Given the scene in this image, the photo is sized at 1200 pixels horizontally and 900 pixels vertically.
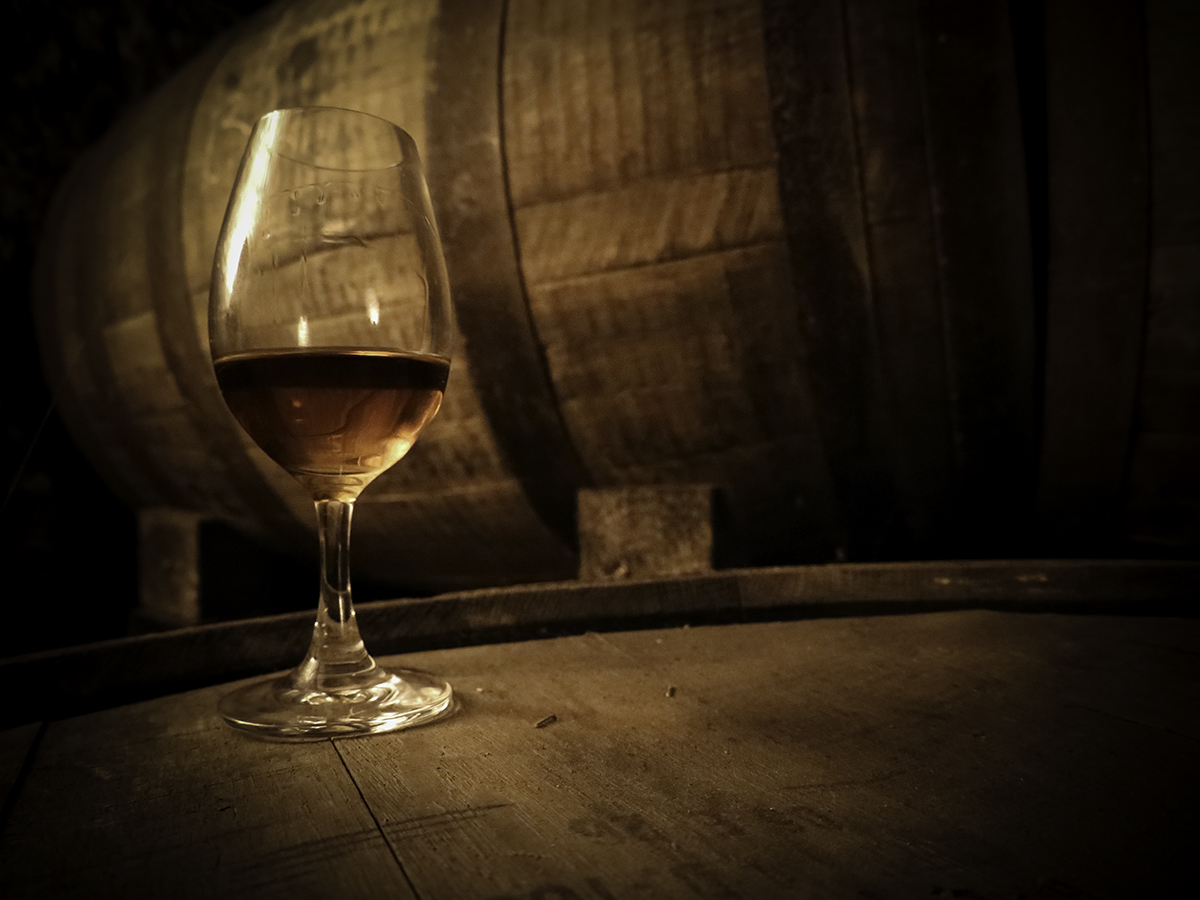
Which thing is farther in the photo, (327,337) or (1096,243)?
(1096,243)

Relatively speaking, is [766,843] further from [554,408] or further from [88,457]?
[88,457]

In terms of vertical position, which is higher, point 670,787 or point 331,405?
point 331,405

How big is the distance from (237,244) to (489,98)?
109 cm

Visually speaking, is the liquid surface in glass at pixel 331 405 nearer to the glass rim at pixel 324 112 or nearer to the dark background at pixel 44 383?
the glass rim at pixel 324 112

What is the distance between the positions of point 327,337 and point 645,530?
1175 millimetres

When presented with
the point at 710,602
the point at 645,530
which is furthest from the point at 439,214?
the point at 710,602

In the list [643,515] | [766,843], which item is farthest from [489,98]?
[766,843]

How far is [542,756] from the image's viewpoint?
60 cm

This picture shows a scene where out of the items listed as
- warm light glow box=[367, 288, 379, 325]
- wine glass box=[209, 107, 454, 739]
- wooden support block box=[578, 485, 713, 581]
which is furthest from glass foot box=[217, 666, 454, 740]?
wooden support block box=[578, 485, 713, 581]

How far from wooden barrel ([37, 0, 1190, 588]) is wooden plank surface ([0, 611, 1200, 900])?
87 centimetres

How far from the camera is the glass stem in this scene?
2.46 feet

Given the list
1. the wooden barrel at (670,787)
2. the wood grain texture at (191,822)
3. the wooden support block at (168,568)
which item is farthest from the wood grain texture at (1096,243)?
the wooden support block at (168,568)

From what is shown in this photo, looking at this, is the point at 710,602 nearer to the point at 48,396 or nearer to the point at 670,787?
the point at 670,787

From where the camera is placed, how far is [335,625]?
2.49 ft
